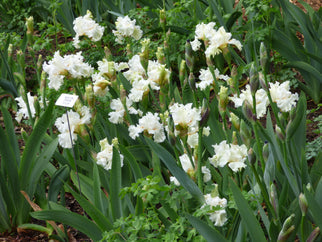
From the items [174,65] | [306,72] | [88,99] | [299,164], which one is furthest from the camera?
[174,65]

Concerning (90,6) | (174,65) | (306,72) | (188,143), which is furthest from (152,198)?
(90,6)

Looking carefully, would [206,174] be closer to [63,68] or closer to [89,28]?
[63,68]

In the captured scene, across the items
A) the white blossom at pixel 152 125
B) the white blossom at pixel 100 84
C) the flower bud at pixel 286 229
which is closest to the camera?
the flower bud at pixel 286 229

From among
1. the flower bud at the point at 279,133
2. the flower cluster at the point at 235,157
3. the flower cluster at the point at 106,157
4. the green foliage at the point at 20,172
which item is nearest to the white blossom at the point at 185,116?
the flower cluster at the point at 235,157

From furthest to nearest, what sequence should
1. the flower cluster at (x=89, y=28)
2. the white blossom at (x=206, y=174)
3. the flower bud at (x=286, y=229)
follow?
1. the flower cluster at (x=89, y=28)
2. the white blossom at (x=206, y=174)
3. the flower bud at (x=286, y=229)

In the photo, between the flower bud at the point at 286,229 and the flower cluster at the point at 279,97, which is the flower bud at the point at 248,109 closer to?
the flower cluster at the point at 279,97

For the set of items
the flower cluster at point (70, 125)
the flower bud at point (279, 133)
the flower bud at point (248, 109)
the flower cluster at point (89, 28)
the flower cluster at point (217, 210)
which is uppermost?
the flower cluster at point (89, 28)

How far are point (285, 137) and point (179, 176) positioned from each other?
403 millimetres

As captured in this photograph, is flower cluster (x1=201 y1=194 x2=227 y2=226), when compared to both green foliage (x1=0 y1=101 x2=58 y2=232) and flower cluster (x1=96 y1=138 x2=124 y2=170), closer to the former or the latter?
flower cluster (x1=96 y1=138 x2=124 y2=170)

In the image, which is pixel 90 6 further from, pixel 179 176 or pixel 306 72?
pixel 179 176

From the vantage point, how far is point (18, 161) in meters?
2.38

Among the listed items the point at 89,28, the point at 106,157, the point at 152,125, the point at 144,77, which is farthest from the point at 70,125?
the point at 89,28

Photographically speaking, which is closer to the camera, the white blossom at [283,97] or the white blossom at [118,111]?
the white blossom at [283,97]

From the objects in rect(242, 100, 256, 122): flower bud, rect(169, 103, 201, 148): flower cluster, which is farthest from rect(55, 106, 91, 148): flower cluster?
rect(242, 100, 256, 122): flower bud
